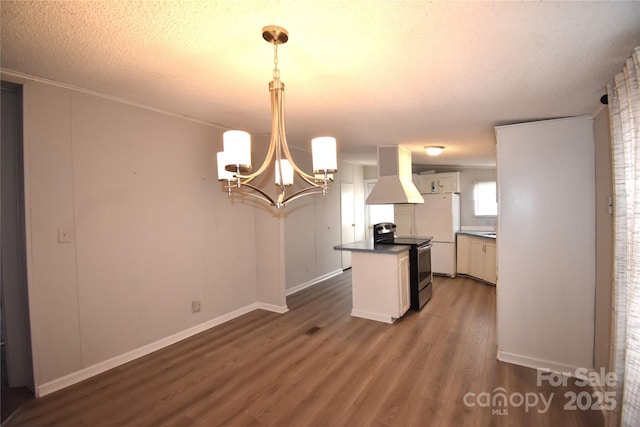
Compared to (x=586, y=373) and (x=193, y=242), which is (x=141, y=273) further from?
(x=586, y=373)

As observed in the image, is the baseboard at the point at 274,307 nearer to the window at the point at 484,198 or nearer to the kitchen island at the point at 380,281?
the kitchen island at the point at 380,281

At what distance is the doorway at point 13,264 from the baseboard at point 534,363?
13.0 ft

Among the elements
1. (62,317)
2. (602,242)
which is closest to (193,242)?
(62,317)

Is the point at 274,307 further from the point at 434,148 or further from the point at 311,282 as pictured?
the point at 434,148

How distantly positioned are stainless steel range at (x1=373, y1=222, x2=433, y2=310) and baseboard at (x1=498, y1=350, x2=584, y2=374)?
1261mm

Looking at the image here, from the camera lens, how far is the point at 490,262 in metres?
5.04

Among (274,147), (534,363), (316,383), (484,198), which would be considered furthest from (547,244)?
Answer: (484,198)

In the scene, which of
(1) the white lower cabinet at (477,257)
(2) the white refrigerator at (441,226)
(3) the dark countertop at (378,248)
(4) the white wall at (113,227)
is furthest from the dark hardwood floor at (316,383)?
(2) the white refrigerator at (441,226)

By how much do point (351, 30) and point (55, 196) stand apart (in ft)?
8.16

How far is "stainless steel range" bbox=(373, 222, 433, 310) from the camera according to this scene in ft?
12.8

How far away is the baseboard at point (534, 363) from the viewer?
2.56 meters

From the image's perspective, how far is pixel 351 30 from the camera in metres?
1.50

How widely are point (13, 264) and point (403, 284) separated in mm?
3770

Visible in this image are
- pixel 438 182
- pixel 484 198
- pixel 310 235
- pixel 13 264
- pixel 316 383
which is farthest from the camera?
pixel 484 198
